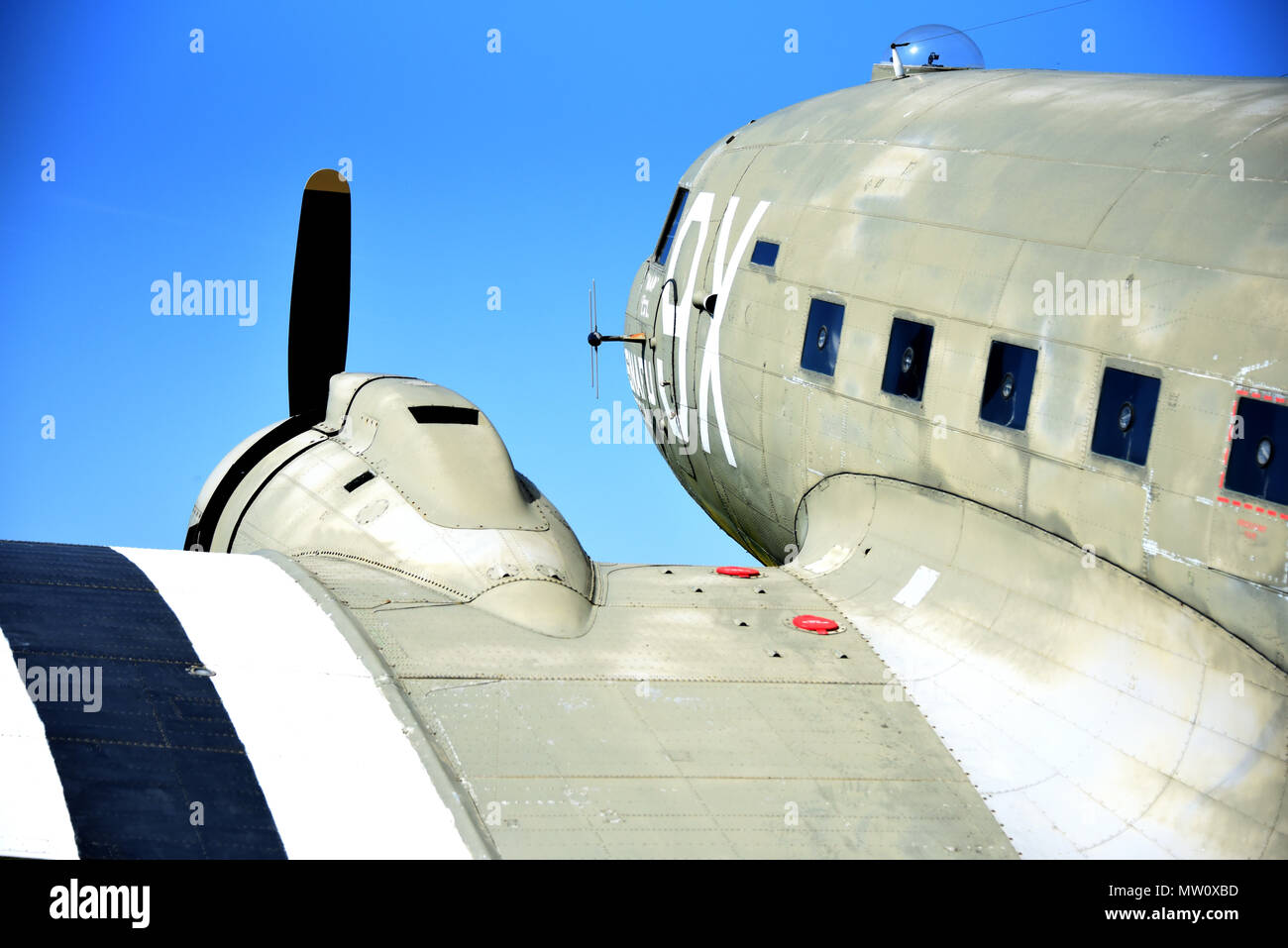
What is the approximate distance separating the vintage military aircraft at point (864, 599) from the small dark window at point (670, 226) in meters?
3.47

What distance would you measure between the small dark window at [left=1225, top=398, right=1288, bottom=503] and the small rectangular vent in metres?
5.70

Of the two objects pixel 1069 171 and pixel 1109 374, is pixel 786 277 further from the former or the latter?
pixel 1109 374

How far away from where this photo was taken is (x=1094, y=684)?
7.70 metres

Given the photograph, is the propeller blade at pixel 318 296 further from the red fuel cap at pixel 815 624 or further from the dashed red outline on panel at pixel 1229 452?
the dashed red outline on panel at pixel 1229 452

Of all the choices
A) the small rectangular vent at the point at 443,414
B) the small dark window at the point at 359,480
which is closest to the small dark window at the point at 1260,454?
the small rectangular vent at the point at 443,414

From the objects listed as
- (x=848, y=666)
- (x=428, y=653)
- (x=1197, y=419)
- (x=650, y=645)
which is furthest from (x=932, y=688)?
(x=428, y=653)

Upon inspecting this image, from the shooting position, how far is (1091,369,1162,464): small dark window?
7.52 meters

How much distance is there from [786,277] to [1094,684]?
4842mm

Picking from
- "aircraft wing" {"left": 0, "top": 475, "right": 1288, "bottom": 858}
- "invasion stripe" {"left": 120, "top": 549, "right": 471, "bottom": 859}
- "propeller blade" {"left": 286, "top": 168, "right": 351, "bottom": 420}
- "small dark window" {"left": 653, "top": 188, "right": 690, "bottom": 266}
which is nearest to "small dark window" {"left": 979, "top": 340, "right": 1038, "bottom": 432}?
"aircraft wing" {"left": 0, "top": 475, "right": 1288, "bottom": 858}

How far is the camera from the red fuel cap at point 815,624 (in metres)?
8.62

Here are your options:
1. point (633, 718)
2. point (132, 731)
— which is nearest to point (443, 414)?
point (633, 718)
